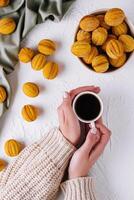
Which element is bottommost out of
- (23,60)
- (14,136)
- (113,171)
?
(113,171)

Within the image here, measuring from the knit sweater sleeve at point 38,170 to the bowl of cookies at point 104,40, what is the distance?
6.2 inches

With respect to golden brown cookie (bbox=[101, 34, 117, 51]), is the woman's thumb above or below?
below

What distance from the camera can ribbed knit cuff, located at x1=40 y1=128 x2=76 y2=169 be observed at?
2.95ft

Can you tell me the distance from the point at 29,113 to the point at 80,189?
0.59ft

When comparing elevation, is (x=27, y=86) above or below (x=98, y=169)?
above

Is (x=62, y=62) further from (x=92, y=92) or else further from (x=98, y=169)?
(x=98, y=169)

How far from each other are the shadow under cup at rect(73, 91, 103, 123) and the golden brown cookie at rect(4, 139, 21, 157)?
0.15 metres

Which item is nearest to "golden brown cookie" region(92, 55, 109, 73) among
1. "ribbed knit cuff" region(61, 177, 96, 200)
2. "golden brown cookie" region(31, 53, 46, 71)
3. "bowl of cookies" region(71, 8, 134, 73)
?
"bowl of cookies" region(71, 8, 134, 73)

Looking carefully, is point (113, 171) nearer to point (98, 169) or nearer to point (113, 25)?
point (98, 169)

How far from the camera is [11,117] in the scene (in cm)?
95

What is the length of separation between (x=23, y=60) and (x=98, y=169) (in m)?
0.26

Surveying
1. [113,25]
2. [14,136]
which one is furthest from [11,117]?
[113,25]

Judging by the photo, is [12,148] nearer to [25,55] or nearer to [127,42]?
[25,55]

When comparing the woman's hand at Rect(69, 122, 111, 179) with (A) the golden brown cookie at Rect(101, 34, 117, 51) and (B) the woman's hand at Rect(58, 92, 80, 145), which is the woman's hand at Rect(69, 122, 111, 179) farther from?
(A) the golden brown cookie at Rect(101, 34, 117, 51)
